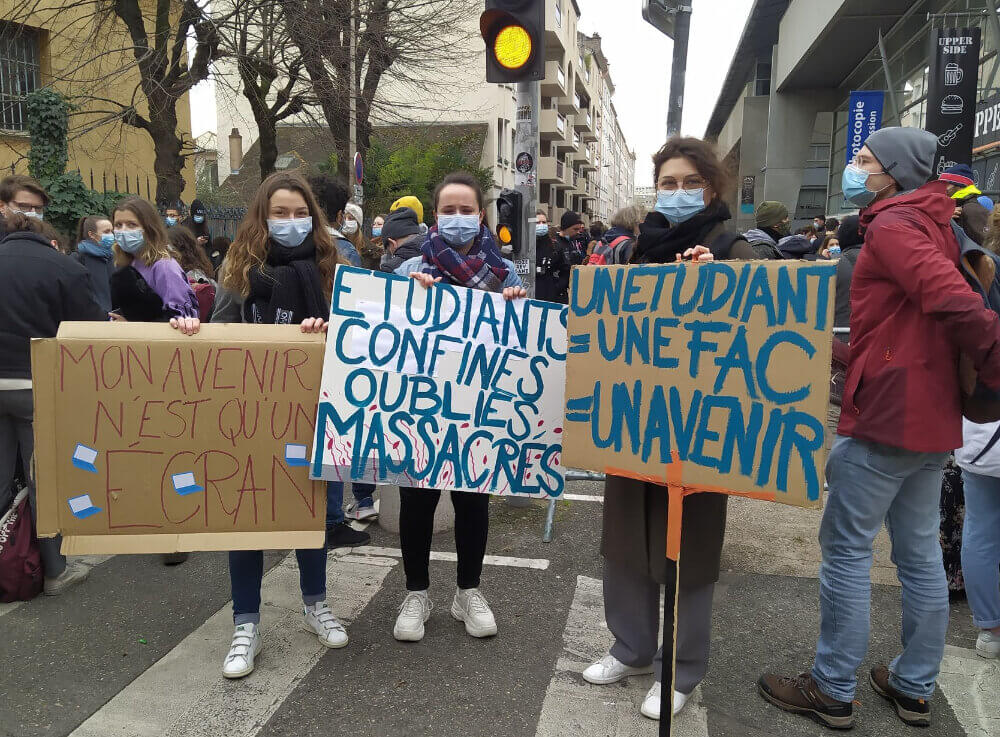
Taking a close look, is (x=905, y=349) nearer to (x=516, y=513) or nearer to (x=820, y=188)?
(x=516, y=513)

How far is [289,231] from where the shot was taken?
3062mm

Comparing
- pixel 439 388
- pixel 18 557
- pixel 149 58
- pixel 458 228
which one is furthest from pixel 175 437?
pixel 149 58

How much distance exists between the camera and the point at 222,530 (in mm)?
2807

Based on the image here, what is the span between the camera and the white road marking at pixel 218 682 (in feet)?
8.50

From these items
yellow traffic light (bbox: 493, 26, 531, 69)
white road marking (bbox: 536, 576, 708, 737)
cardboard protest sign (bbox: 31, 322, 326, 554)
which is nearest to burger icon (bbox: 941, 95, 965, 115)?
yellow traffic light (bbox: 493, 26, 531, 69)

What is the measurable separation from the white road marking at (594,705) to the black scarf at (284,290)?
1.76 metres

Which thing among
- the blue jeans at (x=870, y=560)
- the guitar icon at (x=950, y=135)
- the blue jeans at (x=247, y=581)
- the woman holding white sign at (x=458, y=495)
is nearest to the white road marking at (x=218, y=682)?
the blue jeans at (x=247, y=581)

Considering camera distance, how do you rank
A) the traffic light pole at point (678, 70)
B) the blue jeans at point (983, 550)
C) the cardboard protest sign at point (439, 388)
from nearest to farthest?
the cardboard protest sign at point (439, 388) < the blue jeans at point (983, 550) < the traffic light pole at point (678, 70)

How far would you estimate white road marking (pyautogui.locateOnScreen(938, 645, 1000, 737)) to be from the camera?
2.65 meters

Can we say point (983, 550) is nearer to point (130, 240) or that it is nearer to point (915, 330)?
point (915, 330)

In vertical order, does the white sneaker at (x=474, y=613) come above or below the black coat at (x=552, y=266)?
below

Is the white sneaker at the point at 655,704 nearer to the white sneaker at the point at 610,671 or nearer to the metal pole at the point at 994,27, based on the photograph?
the white sneaker at the point at 610,671

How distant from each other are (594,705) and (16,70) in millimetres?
17377

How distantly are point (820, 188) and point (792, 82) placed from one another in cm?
375
